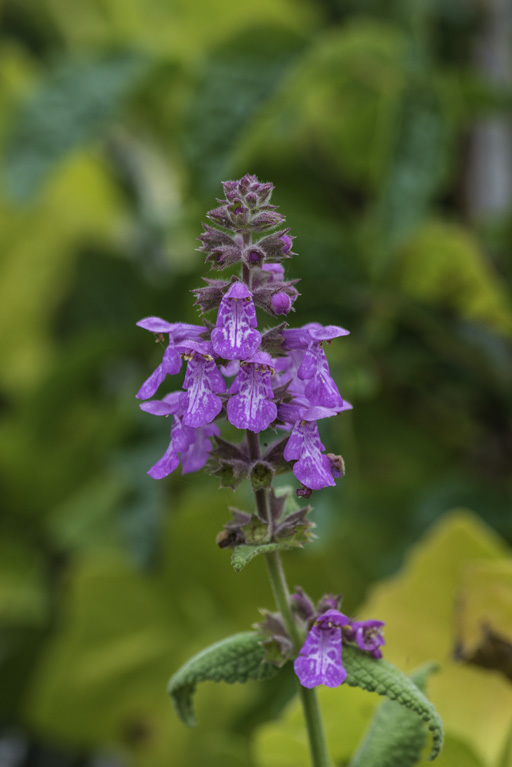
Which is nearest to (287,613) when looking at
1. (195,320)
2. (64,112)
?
(195,320)

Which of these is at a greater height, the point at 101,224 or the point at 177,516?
the point at 101,224

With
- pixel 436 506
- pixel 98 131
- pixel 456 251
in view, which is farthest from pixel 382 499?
pixel 98 131

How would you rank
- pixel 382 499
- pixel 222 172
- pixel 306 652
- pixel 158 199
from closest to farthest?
1. pixel 306 652
2. pixel 222 172
3. pixel 382 499
4. pixel 158 199

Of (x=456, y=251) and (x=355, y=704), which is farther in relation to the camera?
(x=456, y=251)

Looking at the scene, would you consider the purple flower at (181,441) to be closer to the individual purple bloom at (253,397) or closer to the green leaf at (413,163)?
the individual purple bloom at (253,397)

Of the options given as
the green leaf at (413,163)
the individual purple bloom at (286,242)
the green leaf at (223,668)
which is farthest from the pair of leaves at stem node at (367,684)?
the green leaf at (413,163)

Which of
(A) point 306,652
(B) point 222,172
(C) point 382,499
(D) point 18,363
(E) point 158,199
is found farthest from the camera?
(E) point 158,199

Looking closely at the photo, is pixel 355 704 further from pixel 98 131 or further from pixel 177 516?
pixel 98 131

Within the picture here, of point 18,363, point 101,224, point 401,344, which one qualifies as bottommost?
point 401,344

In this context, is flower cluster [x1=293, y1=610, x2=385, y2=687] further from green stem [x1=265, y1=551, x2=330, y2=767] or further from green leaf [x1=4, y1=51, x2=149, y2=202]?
green leaf [x1=4, y1=51, x2=149, y2=202]
